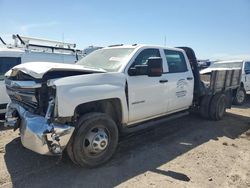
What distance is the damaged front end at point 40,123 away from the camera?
3830 mm

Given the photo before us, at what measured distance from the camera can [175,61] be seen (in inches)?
250

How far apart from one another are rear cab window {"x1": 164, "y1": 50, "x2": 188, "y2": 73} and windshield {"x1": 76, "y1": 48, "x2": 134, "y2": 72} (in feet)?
3.63

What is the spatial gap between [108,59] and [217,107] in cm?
400

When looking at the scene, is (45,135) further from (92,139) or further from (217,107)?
(217,107)

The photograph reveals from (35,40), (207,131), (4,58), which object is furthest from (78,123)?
(35,40)

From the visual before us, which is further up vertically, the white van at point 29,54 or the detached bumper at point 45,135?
the white van at point 29,54

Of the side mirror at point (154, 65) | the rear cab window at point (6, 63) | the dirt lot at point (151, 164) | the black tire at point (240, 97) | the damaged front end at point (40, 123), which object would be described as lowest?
the dirt lot at point (151, 164)

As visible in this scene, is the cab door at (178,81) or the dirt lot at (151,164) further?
the cab door at (178,81)

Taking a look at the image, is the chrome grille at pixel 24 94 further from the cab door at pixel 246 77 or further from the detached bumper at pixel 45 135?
the cab door at pixel 246 77

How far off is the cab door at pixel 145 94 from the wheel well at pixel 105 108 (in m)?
0.24

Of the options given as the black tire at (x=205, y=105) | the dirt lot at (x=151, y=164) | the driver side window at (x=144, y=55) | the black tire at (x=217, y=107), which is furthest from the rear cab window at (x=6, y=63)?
the black tire at (x=217, y=107)

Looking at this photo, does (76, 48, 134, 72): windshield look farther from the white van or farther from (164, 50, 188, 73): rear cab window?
the white van

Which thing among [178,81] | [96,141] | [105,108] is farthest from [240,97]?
[96,141]

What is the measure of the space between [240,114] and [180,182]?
5965mm
